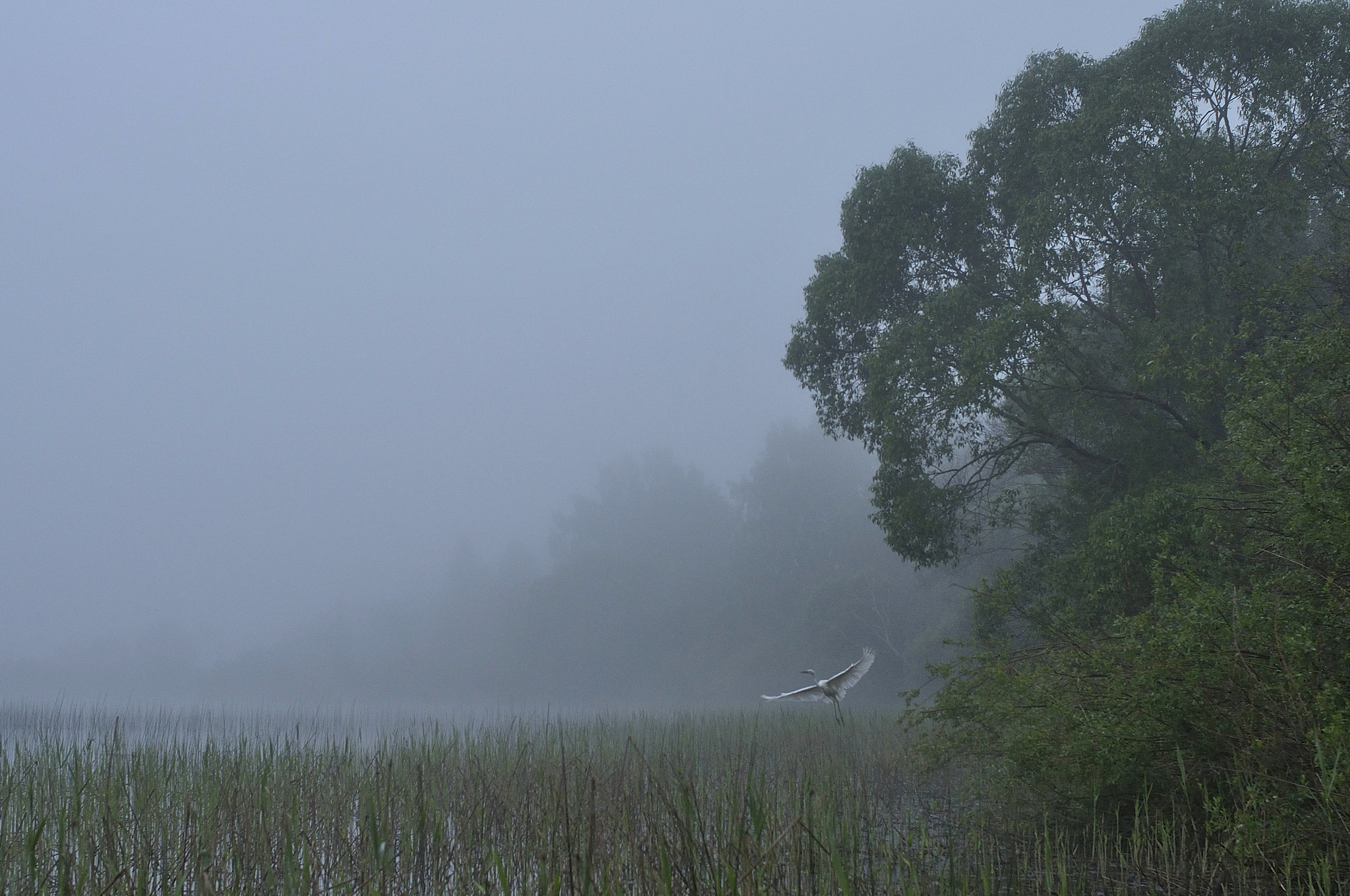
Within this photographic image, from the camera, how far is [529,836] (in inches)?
162

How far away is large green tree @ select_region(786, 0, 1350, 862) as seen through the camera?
4785 millimetres

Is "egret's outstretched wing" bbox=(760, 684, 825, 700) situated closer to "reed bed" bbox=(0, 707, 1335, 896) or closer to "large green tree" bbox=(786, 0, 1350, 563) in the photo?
"large green tree" bbox=(786, 0, 1350, 563)

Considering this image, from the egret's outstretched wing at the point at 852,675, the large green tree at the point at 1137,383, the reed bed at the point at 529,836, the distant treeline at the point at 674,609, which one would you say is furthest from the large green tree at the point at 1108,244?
the distant treeline at the point at 674,609

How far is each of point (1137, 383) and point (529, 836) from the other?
32.6 ft

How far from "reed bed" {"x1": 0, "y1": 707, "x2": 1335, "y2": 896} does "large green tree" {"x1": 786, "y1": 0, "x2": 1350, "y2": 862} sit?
0.58 meters

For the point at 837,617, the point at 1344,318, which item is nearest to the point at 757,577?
the point at 837,617

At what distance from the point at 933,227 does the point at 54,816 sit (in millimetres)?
12842

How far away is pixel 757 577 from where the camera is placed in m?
44.5

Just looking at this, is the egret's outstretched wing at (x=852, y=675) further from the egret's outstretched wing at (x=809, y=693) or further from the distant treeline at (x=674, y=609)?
the distant treeline at (x=674, y=609)

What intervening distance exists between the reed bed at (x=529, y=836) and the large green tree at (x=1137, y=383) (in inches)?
22.9

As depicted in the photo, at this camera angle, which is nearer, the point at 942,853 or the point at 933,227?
the point at 942,853

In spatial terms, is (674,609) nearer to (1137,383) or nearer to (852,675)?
(852,675)

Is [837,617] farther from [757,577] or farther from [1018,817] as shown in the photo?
[1018,817]

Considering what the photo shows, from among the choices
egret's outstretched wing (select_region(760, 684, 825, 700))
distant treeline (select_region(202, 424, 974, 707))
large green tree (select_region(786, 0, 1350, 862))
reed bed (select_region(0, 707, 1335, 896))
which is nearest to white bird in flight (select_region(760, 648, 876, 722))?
egret's outstretched wing (select_region(760, 684, 825, 700))
